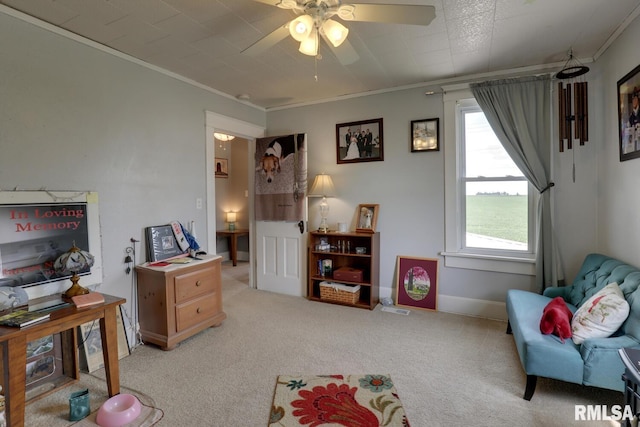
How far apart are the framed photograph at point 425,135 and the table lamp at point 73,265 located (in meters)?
3.10

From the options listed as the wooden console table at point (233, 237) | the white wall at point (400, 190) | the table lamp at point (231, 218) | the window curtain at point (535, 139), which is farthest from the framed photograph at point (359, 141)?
the table lamp at point (231, 218)

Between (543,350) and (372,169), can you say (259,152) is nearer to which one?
(372,169)

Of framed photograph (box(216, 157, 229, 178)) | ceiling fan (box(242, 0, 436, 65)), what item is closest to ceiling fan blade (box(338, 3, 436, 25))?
ceiling fan (box(242, 0, 436, 65))

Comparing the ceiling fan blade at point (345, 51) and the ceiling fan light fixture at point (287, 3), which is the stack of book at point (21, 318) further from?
the ceiling fan blade at point (345, 51)

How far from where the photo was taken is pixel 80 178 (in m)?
2.38

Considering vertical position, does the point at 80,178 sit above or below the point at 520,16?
below

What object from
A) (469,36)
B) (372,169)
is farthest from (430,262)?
(469,36)

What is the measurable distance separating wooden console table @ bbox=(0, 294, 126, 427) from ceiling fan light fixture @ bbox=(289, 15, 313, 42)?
6.45ft

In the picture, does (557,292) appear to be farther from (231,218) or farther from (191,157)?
(231,218)

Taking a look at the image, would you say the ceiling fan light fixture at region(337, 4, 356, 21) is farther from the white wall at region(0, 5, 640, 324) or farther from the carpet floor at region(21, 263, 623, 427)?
the carpet floor at region(21, 263, 623, 427)

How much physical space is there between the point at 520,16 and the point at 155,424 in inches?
133

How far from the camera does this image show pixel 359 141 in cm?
377

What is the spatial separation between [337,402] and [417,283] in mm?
1932

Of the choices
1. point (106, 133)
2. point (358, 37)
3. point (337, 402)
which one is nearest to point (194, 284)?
point (106, 133)
